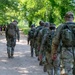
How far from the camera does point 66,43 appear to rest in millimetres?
6633

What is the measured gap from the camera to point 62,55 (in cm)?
678

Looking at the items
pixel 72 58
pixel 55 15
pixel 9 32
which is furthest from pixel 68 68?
pixel 55 15

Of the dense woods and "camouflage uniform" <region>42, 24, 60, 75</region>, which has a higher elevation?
the dense woods

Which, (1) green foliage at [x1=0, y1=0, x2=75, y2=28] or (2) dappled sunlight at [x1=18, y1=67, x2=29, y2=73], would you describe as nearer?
(2) dappled sunlight at [x1=18, y1=67, x2=29, y2=73]

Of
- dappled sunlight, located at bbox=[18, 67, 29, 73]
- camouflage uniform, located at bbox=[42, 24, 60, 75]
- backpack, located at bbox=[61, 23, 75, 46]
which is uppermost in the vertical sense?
backpack, located at bbox=[61, 23, 75, 46]

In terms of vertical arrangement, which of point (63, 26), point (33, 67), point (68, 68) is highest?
point (63, 26)

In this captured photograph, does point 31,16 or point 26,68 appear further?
point 31,16

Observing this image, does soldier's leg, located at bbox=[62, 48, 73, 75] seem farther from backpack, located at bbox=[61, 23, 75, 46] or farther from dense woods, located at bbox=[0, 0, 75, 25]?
dense woods, located at bbox=[0, 0, 75, 25]

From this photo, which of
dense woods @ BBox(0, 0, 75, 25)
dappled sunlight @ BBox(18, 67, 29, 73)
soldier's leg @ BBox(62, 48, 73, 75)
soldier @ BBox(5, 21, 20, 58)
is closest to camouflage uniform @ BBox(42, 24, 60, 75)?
soldier's leg @ BBox(62, 48, 73, 75)

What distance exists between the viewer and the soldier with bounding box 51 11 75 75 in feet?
21.3

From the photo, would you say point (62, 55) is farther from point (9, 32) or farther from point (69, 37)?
point (9, 32)

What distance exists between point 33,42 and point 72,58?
28.1 feet

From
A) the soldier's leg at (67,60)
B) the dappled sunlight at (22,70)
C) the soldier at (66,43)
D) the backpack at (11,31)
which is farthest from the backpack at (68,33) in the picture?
the backpack at (11,31)

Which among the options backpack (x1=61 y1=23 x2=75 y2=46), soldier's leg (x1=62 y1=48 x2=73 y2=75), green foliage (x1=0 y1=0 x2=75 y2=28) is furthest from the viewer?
green foliage (x1=0 y1=0 x2=75 y2=28)
